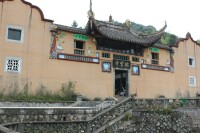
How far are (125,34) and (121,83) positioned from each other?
3.63 meters

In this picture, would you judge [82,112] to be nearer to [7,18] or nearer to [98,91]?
[98,91]

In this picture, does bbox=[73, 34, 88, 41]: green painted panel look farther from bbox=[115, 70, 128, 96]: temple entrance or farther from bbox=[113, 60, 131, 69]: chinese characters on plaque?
bbox=[115, 70, 128, 96]: temple entrance

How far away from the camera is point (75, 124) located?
815cm

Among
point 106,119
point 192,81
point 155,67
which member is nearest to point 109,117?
point 106,119

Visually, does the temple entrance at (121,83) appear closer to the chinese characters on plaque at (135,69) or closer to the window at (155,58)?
the chinese characters on plaque at (135,69)

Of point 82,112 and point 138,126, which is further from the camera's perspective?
point 138,126

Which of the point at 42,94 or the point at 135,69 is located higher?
the point at 135,69

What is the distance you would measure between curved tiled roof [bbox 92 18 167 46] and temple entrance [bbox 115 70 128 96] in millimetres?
2375

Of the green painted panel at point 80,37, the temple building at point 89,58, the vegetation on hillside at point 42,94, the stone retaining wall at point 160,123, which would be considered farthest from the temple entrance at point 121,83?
the stone retaining wall at point 160,123

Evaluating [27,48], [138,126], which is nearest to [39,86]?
[27,48]

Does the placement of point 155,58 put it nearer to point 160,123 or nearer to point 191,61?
point 191,61

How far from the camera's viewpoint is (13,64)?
13.9 metres

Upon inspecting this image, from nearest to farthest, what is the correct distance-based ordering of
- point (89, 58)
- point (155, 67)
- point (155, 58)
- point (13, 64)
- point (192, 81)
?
1. point (13, 64)
2. point (89, 58)
3. point (155, 67)
4. point (155, 58)
5. point (192, 81)

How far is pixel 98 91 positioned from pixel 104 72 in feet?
4.37
